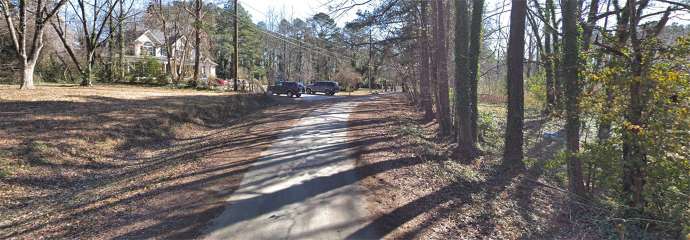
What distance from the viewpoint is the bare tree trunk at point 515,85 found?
901 centimetres

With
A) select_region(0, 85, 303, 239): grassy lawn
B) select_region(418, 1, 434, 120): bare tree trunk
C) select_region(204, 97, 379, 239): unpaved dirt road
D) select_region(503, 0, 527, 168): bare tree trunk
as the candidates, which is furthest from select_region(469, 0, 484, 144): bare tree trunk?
select_region(0, 85, 303, 239): grassy lawn

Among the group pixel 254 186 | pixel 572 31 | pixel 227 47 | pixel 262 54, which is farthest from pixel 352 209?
pixel 262 54

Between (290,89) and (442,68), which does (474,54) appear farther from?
(290,89)

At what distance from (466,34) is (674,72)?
19.2ft

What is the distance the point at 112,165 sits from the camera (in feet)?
29.8

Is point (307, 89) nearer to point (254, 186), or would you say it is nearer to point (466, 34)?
point (466, 34)

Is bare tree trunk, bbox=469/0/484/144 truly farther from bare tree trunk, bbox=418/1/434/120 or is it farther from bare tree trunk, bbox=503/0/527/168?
bare tree trunk, bbox=418/1/434/120

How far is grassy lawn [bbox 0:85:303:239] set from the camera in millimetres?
5426

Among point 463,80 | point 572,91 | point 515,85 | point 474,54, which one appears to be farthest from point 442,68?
point 572,91

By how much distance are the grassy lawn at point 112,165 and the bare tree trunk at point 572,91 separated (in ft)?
21.3

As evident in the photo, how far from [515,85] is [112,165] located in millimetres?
9653

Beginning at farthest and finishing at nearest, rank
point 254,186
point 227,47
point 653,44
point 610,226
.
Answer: point 227,47, point 254,186, point 610,226, point 653,44

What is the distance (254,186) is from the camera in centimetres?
686

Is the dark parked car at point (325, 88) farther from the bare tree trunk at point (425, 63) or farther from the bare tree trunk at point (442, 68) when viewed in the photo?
the bare tree trunk at point (442, 68)
